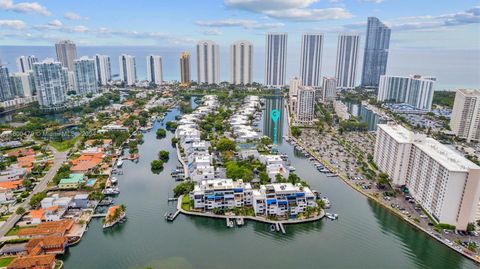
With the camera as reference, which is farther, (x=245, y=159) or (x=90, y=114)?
(x=90, y=114)

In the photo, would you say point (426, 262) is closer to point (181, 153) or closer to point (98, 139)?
point (181, 153)

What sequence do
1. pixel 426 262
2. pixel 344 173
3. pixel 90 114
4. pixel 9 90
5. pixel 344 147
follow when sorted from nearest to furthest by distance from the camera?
pixel 426 262 < pixel 344 173 < pixel 344 147 < pixel 90 114 < pixel 9 90

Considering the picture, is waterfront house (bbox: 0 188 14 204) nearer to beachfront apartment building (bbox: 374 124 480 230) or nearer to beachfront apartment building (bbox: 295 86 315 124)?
beachfront apartment building (bbox: 374 124 480 230)

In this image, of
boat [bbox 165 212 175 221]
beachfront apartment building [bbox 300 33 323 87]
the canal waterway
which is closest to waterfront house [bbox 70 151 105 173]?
the canal waterway

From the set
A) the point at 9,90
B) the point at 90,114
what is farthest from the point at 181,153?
the point at 9,90

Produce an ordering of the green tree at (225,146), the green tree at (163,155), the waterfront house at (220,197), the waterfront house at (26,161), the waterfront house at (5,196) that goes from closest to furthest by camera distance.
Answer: the waterfront house at (220,197)
the waterfront house at (5,196)
the waterfront house at (26,161)
the green tree at (163,155)
the green tree at (225,146)

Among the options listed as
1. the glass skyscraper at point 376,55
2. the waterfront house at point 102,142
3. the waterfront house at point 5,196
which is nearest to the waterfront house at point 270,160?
the waterfront house at point 102,142

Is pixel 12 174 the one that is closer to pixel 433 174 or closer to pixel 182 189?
pixel 182 189

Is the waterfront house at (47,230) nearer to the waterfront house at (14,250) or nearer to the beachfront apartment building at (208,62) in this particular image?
the waterfront house at (14,250)
